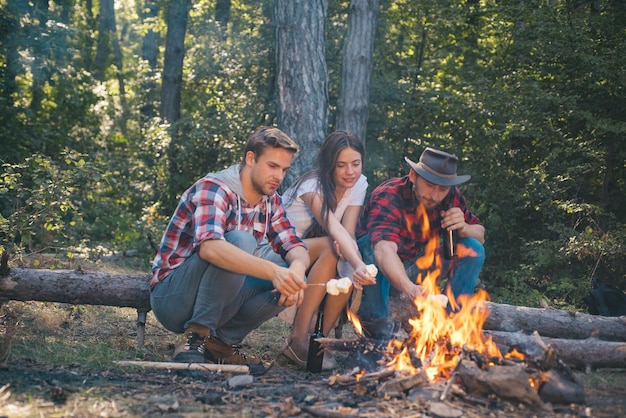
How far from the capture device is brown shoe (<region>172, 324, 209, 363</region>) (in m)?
4.74

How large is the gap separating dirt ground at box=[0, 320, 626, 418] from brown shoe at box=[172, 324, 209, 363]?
178 mm

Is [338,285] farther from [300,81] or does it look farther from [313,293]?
[300,81]

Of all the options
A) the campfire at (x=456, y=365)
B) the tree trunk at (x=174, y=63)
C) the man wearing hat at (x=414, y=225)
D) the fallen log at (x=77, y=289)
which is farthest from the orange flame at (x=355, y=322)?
the tree trunk at (x=174, y=63)

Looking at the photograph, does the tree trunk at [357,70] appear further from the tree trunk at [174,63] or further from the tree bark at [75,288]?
the tree trunk at [174,63]

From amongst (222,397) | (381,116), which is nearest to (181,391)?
(222,397)

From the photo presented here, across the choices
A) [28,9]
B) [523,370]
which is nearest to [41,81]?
[28,9]

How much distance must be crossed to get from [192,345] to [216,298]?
39 cm

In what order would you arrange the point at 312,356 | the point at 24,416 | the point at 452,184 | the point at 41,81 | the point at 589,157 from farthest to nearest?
the point at 41,81, the point at 589,157, the point at 452,184, the point at 312,356, the point at 24,416

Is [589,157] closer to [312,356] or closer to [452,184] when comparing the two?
[452,184]

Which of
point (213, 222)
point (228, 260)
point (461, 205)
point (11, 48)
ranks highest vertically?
point (11, 48)

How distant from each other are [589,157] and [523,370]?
19.7 ft

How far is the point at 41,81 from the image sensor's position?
12469mm

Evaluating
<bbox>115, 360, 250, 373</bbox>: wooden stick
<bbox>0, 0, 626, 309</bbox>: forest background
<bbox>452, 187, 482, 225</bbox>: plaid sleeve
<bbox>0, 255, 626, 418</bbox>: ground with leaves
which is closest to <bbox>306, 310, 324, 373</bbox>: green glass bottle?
<bbox>0, 255, 626, 418</bbox>: ground with leaves

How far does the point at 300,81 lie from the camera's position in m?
8.27
